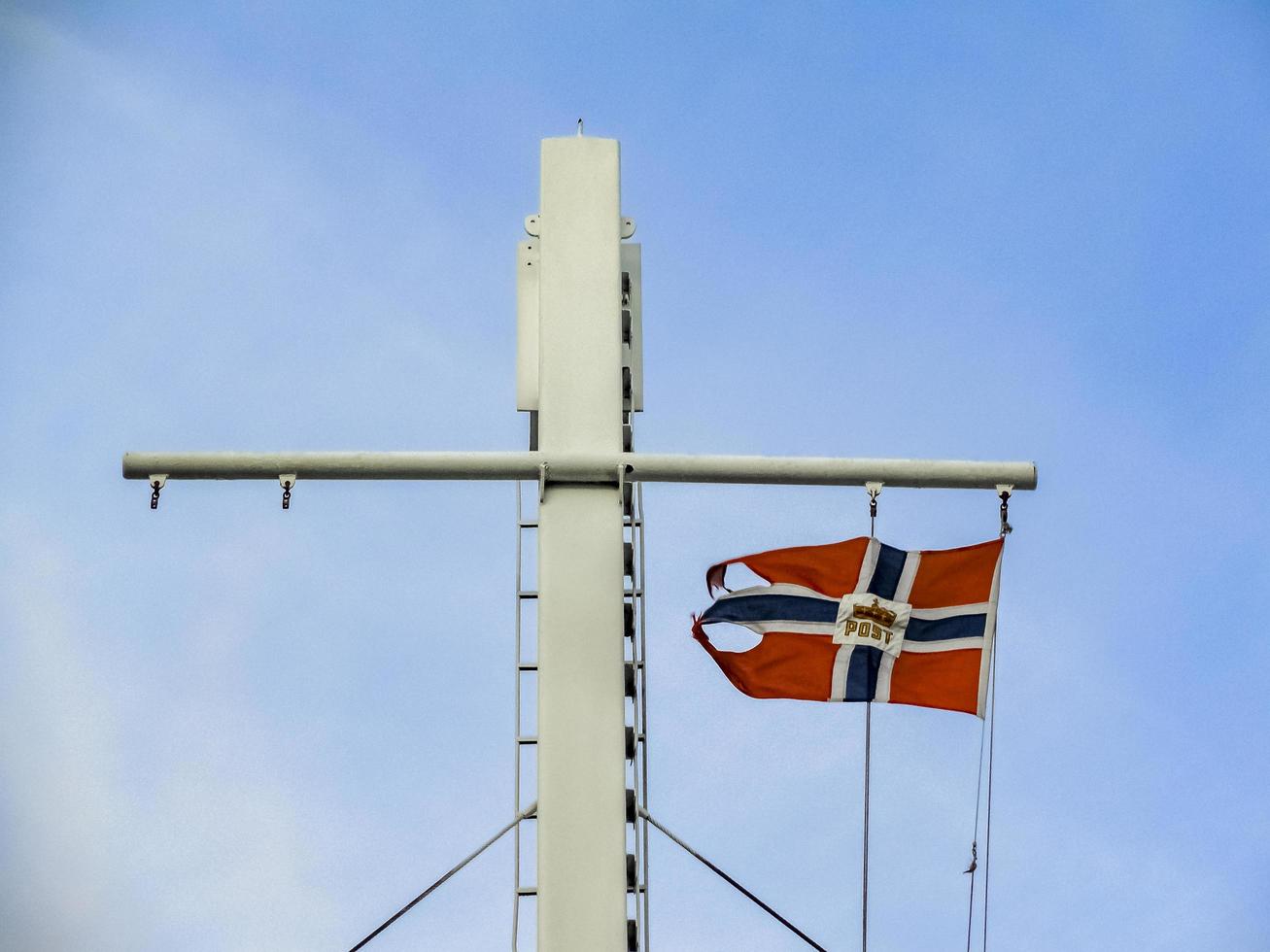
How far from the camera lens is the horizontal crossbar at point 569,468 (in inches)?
326

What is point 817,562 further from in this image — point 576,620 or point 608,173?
point 608,173

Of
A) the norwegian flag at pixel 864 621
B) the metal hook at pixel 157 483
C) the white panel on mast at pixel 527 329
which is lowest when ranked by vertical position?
the norwegian flag at pixel 864 621

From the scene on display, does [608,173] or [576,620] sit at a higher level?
[608,173]

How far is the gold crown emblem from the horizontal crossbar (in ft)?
3.09

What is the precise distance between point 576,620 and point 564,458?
0.83 meters

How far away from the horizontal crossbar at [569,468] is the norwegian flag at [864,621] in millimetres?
738

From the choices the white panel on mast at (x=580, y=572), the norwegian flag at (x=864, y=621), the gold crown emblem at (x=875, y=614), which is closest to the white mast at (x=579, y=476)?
the white panel on mast at (x=580, y=572)

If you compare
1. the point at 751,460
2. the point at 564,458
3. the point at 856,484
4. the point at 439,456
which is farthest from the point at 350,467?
the point at 856,484

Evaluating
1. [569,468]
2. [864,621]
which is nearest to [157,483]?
[569,468]

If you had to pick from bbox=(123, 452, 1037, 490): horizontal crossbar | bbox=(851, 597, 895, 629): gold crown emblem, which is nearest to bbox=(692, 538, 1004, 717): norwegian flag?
bbox=(851, 597, 895, 629): gold crown emblem

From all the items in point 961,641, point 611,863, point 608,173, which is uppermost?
point 608,173

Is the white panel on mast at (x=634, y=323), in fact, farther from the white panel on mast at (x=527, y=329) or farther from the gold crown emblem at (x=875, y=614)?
the gold crown emblem at (x=875, y=614)

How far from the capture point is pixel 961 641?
29.7 ft

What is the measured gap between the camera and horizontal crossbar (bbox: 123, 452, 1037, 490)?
828 centimetres
